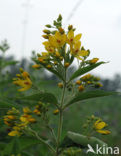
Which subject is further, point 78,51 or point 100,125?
point 78,51

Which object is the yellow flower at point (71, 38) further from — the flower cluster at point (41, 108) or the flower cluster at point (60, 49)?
the flower cluster at point (41, 108)

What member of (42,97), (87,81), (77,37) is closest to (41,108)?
(42,97)

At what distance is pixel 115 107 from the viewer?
49.8ft

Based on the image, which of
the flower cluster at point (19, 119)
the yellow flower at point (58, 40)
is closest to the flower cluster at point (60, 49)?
the yellow flower at point (58, 40)

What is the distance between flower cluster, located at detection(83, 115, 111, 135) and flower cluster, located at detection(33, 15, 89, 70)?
0.52 metres

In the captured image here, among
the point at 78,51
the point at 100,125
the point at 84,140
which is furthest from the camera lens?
the point at 78,51

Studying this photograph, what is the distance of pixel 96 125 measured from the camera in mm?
1843

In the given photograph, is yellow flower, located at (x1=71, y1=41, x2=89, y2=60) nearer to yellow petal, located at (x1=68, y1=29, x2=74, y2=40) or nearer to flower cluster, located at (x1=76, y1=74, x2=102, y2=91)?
Result: yellow petal, located at (x1=68, y1=29, x2=74, y2=40)

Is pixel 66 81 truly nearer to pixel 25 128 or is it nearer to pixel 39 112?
pixel 39 112

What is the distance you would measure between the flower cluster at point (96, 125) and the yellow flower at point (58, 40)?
0.69 meters

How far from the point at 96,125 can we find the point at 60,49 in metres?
0.71

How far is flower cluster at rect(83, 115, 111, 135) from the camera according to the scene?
1810mm

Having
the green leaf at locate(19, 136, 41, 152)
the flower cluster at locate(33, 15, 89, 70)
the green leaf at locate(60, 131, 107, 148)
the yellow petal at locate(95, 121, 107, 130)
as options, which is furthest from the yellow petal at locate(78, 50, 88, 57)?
the green leaf at locate(19, 136, 41, 152)

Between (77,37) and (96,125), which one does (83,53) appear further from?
(96,125)
